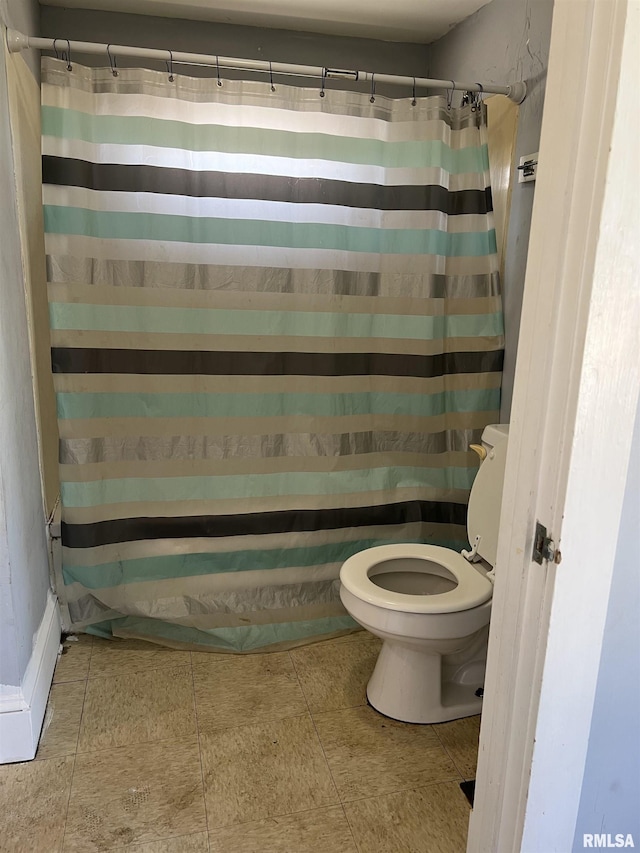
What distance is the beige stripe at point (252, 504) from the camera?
80.2 inches

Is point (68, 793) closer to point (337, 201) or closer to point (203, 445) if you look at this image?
point (203, 445)

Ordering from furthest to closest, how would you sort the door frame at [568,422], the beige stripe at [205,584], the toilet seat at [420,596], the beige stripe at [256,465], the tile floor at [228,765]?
the beige stripe at [205,584] → the beige stripe at [256,465] → the toilet seat at [420,596] → the tile floor at [228,765] → the door frame at [568,422]

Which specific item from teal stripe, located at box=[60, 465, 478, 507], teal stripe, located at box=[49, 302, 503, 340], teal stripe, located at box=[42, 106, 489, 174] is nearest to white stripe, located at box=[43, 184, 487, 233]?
teal stripe, located at box=[42, 106, 489, 174]

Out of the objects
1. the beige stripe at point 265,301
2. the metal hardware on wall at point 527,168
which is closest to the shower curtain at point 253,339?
the beige stripe at point 265,301

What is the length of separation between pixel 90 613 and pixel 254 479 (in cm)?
71

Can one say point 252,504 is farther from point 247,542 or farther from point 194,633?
point 194,633

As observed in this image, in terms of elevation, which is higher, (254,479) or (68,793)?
(254,479)

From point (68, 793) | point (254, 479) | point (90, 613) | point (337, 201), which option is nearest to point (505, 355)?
point (337, 201)

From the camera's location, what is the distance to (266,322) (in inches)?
80.1

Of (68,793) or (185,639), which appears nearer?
(68,793)

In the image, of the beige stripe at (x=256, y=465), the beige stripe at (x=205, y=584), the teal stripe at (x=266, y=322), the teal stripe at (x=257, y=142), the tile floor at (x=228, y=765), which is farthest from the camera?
the beige stripe at (x=205, y=584)

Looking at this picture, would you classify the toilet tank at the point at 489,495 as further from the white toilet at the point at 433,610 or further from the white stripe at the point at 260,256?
the white stripe at the point at 260,256

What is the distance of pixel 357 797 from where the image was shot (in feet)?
5.12

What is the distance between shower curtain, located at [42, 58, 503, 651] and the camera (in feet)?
6.13
